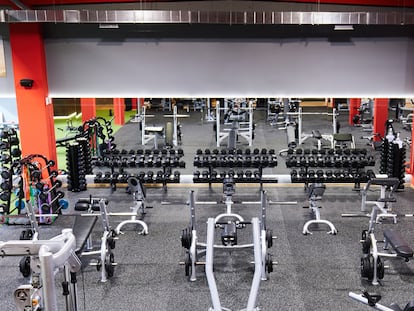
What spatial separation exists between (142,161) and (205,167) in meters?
1.10

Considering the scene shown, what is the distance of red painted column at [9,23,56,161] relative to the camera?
310 inches

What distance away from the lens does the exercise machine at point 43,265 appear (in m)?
2.48

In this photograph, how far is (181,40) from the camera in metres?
8.00

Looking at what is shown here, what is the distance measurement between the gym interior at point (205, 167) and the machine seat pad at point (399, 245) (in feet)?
0.09

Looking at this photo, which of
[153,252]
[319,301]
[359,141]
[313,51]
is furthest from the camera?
[359,141]

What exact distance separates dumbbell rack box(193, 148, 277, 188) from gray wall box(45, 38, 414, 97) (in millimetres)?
1061

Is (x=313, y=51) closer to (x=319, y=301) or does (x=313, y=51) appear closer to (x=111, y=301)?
(x=319, y=301)

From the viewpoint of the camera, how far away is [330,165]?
26.9 ft

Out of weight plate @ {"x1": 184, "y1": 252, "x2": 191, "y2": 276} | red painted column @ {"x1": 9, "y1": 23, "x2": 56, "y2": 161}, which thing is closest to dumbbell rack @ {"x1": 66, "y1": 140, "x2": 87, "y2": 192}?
red painted column @ {"x1": 9, "y1": 23, "x2": 56, "y2": 161}

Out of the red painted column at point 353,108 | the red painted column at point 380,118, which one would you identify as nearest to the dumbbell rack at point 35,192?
the red painted column at point 380,118

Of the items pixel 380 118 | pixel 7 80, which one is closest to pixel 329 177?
pixel 380 118

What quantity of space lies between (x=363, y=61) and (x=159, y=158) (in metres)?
3.87

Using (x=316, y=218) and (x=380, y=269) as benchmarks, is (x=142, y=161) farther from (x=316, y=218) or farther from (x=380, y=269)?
(x=380, y=269)

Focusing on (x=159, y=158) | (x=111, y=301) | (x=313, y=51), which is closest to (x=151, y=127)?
(x=159, y=158)
